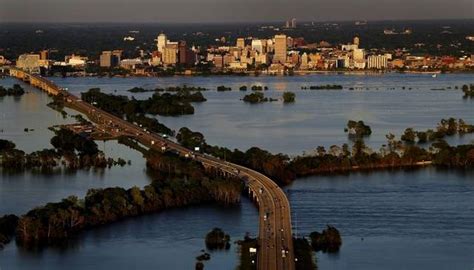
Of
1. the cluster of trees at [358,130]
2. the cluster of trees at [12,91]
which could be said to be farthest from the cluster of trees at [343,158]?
the cluster of trees at [12,91]

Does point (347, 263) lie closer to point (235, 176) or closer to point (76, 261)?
point (76, 261)

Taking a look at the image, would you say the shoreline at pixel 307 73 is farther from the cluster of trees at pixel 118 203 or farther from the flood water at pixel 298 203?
the cluster of trees at pixel 118 203

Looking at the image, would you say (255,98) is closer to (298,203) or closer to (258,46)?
(298,203)

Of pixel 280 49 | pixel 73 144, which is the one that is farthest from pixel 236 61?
pixel 73 144

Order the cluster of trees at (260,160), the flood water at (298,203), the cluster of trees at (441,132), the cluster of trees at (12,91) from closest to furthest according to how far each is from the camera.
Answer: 1. the flood water at (298,203)
2. the cluster of trees at (260,160)
3. the cluster of trees at (441,132)
4. the cluster of trees at (12,91)

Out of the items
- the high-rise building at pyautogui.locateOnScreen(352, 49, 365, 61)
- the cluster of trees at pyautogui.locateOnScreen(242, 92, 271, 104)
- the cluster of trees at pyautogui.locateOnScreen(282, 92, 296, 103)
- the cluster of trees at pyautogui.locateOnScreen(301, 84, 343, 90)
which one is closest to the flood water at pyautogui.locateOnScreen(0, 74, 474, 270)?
the cluster of trees at pyautogui.locateOnScreen(282, 92, 296, 103)
